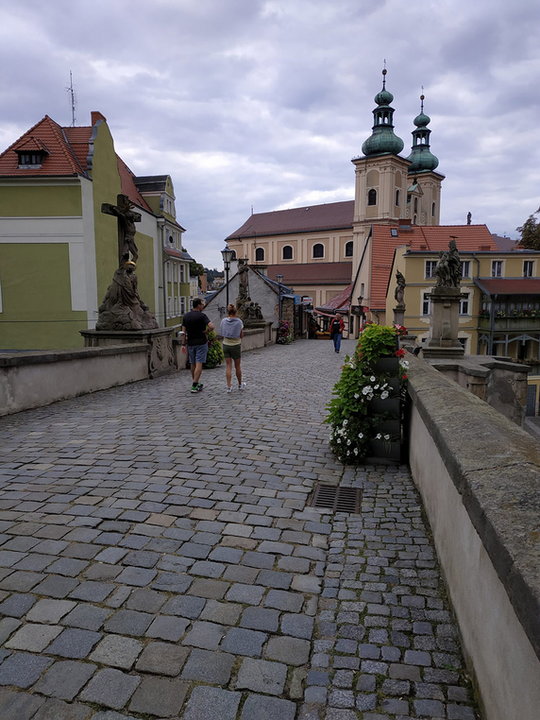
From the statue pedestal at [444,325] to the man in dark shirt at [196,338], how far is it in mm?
5306

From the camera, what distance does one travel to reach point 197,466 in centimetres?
514

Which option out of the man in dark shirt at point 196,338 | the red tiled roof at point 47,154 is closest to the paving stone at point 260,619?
the man in dark shirt at point 196,338

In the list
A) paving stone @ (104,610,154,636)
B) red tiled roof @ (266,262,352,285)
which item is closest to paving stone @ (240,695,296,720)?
paving stone @ (104,610,154,636)

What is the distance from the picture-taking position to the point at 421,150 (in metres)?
70.2

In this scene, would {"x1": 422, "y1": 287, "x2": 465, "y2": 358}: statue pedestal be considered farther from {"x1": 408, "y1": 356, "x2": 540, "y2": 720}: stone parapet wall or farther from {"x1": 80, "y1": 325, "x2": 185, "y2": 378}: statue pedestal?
{"x1": 408, "y1": 356, "x2": 540, "y2": 720}: stone parapet wall

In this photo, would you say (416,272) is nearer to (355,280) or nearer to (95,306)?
(355,280)

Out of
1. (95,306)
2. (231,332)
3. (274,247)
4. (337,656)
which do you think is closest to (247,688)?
(337,656)

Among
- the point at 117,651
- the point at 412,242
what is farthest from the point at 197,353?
the point at 412,242

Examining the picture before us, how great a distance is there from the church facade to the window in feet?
96.2

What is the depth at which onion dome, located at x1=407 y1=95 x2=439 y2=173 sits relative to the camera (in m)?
69.4

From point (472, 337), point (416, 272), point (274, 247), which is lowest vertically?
point (472, 337)

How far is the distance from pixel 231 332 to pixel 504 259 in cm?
3481

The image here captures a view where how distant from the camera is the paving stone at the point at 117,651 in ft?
7.75

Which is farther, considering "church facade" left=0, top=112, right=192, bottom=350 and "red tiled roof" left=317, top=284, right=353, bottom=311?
"red tiled roof" left=317, top=284, right=353, bottom=311
